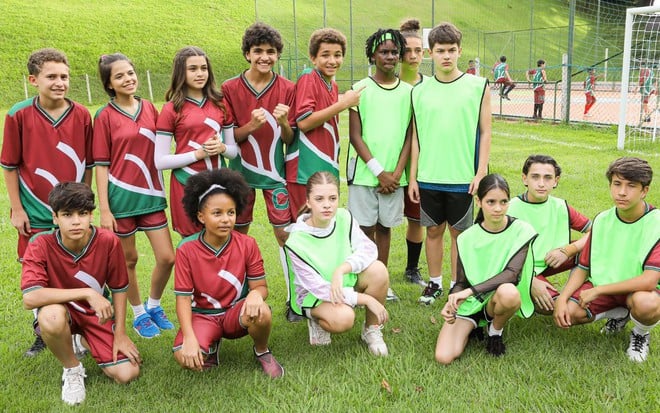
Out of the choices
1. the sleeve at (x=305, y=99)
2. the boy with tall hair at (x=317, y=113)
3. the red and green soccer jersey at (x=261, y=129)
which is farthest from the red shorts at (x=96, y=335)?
the sleeve at (x=305, y=99)

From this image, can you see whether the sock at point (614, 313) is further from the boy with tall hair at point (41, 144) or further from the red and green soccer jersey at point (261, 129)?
the boy with tall hair at point (41, 144)

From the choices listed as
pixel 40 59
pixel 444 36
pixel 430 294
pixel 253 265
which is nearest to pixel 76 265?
pixel 253 265

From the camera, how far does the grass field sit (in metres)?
2.66

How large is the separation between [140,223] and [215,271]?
0.82 m

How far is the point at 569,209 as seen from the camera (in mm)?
3551

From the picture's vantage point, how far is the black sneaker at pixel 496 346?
3.09m

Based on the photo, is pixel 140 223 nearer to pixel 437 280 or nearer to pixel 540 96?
pixel 437 280

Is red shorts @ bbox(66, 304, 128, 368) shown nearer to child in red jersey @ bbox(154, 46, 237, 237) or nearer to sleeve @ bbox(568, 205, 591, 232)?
child in red jersey @ bbox(154, 46, 237, 237)

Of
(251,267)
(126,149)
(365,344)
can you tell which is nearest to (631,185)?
(365,344)

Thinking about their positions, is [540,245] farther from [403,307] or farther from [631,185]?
[403,307]

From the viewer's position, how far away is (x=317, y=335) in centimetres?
331

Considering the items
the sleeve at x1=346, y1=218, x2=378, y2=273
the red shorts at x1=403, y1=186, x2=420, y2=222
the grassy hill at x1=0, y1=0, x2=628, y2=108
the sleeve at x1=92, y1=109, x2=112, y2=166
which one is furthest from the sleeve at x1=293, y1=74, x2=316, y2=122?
the grassy hill at x1=0, y1=0, x2=628, y2=108

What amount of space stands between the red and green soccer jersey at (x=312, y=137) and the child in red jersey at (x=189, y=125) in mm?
485

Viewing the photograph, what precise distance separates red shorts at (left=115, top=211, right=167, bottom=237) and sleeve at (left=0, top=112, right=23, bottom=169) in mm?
655
